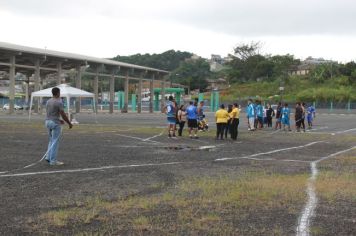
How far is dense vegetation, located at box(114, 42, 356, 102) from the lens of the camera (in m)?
95.9

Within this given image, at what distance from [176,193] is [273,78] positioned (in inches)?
4291

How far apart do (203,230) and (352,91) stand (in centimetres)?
9283

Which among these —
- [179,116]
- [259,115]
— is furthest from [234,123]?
[259,115]

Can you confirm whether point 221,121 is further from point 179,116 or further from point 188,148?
point 188,148

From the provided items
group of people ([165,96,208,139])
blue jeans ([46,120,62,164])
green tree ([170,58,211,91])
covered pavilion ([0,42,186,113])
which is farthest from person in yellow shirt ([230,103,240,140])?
green tree ([170,58,211,91])

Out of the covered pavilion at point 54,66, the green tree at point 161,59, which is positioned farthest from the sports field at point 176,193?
the green tree at point 161,59

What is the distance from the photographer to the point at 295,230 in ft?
21.6

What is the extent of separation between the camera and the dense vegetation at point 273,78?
3775 inches

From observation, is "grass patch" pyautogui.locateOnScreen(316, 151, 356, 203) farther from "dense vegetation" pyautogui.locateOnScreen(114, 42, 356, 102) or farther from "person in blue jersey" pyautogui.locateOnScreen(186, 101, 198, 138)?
"dense vegetation" pyautogui.locateOnScreen(114, 42, 356, 102)

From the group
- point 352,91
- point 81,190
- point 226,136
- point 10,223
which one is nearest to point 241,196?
point 81,190

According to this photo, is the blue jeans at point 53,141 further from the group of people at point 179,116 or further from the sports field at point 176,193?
the group of people at point 179,116

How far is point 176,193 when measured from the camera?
909cm

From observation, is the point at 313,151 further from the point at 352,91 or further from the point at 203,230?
the point at 352,91

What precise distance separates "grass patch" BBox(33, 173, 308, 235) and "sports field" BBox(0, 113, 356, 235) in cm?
1
